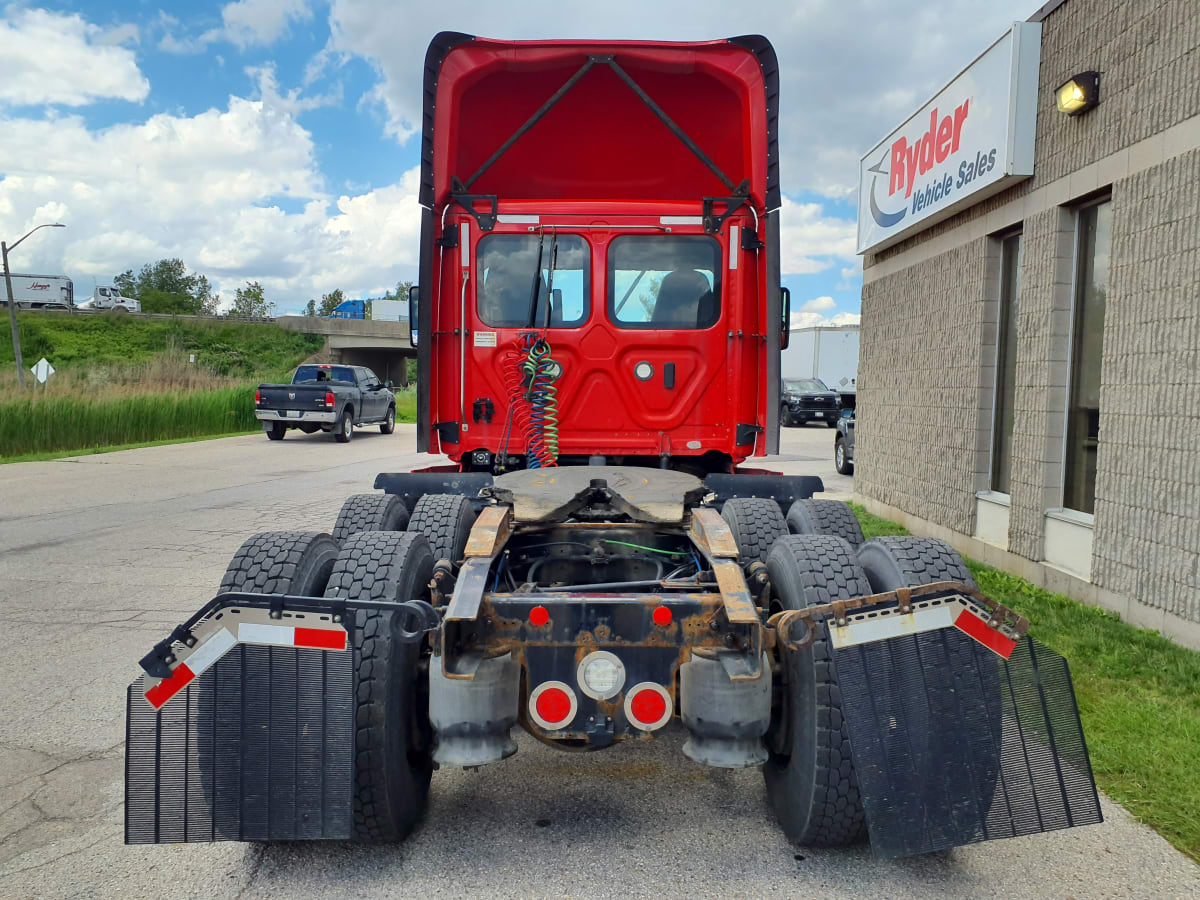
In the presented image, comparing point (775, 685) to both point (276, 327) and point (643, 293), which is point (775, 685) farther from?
point (276, 327)

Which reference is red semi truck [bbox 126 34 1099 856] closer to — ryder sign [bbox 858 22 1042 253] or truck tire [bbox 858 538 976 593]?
truck tire [bbox 858 538 976 593]

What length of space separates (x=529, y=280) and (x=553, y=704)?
344 centimetres

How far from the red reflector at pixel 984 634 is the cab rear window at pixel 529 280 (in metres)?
3.54

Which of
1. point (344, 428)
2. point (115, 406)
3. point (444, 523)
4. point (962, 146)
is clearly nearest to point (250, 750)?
point (444, 523)

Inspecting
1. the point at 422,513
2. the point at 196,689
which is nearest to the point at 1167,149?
the point at 422,513

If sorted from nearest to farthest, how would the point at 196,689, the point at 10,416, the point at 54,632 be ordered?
the point at 196,689 → the point at 54,632 → the point at 10,416

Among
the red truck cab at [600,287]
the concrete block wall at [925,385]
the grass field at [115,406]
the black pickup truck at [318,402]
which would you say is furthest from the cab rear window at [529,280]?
the black pickup truck at [318,402]

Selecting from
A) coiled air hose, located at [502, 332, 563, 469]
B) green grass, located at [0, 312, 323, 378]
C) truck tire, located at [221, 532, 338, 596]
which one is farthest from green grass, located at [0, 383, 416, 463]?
green grass, located at [0, 312, 323, 378]

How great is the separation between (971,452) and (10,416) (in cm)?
1901

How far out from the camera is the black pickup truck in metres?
21.9

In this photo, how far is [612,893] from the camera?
2752mm

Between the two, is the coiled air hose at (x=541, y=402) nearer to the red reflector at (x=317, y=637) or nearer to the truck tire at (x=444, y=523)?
the truck tire at (x=444, y=523)

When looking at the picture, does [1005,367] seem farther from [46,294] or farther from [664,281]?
[46,294]

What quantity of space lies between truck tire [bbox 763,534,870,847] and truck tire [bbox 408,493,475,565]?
170cm
